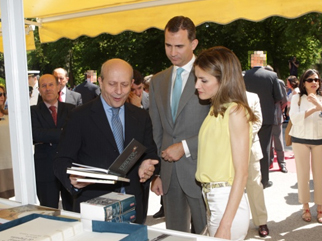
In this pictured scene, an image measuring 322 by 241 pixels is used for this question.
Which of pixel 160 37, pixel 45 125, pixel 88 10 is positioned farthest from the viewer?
pixel 160 37

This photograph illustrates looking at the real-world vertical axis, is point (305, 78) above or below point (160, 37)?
below

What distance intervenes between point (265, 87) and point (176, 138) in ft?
12.1

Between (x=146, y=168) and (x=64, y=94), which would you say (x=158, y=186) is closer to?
(x=146, y=168)

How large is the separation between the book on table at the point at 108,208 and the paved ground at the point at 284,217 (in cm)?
308

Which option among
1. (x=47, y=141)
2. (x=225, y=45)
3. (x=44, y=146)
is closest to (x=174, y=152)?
(x=47, y=141)

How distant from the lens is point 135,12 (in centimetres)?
491

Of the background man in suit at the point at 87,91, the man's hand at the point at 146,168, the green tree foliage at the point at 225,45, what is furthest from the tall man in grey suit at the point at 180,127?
the green tree foliage at the point at 225,45

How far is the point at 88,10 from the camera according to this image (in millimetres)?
5223

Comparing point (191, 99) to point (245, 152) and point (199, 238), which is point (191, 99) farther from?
point (199, 238)

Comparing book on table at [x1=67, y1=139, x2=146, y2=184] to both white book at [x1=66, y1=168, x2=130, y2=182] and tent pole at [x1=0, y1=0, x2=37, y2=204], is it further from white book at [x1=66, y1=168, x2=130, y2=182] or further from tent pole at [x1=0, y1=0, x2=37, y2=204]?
tent pole at [x1=0, y1=0, x2=37, y2=204]

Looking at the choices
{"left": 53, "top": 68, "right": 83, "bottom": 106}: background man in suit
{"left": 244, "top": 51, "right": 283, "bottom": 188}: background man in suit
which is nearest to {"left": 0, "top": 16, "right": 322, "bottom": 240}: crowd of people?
{"left": 53, "top": 68, "right": 83, "bottom": 106}: background man in suit

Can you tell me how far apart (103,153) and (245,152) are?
855 mm

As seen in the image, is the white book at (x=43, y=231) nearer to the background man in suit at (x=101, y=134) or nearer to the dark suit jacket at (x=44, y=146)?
the background man in suit at (x=101, y=134)

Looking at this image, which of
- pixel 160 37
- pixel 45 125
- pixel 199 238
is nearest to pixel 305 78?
pixel 45 125
